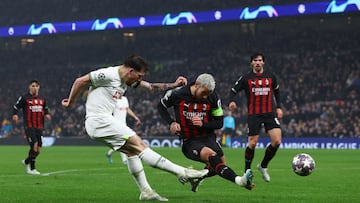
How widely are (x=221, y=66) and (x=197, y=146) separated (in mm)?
37521

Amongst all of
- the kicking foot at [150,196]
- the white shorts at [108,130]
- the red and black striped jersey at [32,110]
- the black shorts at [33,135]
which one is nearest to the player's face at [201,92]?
the white shorts at [108,130]

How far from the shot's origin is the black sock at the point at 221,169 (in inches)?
367

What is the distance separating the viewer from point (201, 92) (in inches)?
387

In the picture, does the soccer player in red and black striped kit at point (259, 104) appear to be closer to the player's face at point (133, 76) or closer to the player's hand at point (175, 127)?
the player's hand at point (175, 127)

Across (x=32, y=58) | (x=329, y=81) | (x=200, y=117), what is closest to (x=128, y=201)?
(x=200, y=117)

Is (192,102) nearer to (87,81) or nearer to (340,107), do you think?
(87,81)

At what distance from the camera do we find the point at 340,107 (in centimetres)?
3803

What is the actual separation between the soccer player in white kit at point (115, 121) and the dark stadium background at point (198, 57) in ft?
91.4

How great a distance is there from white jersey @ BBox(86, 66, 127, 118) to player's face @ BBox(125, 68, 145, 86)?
0.37ft

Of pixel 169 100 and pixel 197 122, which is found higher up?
pixel 169 100

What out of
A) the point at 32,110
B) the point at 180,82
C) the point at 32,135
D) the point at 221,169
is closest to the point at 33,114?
the point at 32,110

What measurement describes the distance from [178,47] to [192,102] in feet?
137

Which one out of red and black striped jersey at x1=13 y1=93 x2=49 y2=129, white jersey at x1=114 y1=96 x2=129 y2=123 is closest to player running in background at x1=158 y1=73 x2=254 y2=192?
red and black striped jersey at x1=13 y1=93 x2=49 y2=129

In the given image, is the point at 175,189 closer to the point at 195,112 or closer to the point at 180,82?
the point at 195,112
